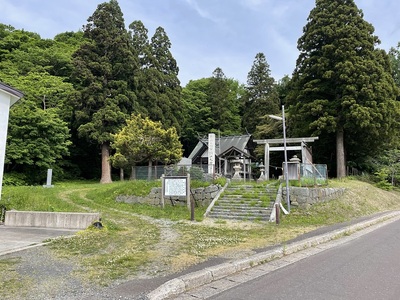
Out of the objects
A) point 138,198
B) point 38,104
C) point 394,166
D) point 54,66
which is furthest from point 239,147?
point 54,66

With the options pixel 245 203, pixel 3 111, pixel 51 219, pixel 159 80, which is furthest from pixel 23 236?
pixel 159 80

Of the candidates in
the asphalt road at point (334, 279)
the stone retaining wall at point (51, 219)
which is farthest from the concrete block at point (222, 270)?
the stone retaining wall at point (51, 219)

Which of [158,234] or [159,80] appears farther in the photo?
[159,80]

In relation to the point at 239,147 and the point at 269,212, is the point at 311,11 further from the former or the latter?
the point at 269,212

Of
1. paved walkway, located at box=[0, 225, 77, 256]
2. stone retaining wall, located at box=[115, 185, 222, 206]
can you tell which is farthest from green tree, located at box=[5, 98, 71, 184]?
paved walkway, located at box=[0, 225, 77, 256]

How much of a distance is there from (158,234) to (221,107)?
34223 mm

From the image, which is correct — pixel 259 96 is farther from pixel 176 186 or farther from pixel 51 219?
pixel 51 219

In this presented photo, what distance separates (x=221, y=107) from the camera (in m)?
42.0

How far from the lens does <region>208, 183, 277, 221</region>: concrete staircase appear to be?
41.8 feet

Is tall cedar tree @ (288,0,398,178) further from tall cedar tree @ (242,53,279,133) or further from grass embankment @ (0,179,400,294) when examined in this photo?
tall cedar tree @ (242,53,279,133)

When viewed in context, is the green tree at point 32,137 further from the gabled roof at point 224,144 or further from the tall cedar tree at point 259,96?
the tall cedar tree at point 259,96

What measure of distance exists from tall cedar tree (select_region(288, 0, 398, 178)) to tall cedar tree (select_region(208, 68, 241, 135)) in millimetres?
17629

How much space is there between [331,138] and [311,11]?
10.4 metres

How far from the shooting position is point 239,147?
1251 inches
